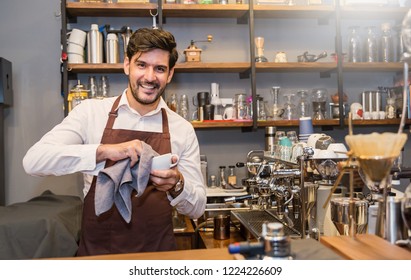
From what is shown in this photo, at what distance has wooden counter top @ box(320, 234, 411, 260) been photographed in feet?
3.03

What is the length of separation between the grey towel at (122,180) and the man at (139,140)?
0.79 ft

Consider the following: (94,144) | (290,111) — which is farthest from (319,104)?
(94,144)

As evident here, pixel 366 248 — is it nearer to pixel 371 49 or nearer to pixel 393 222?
pixel 393 222

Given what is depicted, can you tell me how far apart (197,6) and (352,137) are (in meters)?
2.49

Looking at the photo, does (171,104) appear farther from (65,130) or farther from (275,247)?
(275,247)

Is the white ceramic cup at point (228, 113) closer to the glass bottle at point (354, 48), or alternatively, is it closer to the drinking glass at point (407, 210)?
the glass bottle at point (354, 48)

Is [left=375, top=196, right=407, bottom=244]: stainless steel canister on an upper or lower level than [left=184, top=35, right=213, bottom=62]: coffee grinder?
lower

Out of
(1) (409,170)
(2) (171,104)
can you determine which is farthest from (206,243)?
(2) (171,104)

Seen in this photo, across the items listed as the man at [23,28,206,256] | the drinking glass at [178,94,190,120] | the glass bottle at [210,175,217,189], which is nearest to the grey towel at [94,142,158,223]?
the man at [23,28,206,256]

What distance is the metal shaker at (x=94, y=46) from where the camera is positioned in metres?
3.13

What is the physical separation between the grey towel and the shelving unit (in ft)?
5.88

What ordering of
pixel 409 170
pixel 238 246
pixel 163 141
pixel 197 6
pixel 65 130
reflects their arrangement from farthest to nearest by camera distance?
1. pixel 197 6
2. pixel 163 141
3. pixel 65 130
4. pixel 409 170
5. pixel 238 246

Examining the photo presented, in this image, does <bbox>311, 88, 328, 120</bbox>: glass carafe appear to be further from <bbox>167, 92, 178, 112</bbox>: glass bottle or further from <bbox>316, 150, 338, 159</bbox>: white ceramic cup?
<bbox>316, 150, 338, 159</bbox>: white ceramic cup
